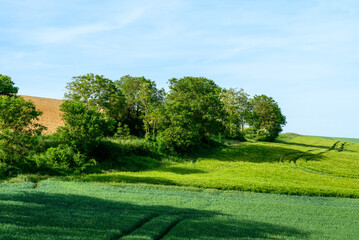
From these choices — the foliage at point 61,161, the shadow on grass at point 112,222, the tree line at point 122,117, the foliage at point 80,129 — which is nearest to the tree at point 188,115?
the tree line at point 122,117

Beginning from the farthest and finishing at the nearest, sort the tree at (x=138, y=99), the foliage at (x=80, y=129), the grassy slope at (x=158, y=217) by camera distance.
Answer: the tree at (x=138, y=99)
the foliage at (x=80, y=129)
the grassy slope at (x=158, y=217)

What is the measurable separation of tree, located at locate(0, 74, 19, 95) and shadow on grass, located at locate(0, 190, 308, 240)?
3383 cm

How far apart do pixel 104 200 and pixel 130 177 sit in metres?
10.00

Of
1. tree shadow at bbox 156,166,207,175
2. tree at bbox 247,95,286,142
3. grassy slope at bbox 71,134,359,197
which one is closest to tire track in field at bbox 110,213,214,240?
grassy slope at bbox 71,134,359,197

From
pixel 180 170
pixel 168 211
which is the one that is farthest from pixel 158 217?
pixel 180 170

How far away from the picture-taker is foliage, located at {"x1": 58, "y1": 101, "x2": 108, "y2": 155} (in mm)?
33438

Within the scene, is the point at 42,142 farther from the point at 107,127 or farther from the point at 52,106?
the point at 52,106

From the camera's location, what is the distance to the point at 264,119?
275 ft

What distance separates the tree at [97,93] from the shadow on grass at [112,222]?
33129 mm

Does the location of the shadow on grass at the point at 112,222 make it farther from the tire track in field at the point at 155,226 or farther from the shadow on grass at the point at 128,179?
the shadow on grass at the point at 128,179

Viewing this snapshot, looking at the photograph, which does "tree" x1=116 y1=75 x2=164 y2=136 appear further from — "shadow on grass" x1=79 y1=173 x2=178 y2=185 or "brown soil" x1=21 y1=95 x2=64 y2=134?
"shadow on grass" x1=79 y1=173 x2=178 y2=185

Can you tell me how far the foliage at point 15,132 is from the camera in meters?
29.3

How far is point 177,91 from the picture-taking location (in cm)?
5750

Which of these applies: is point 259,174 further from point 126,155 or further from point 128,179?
point 126,155
